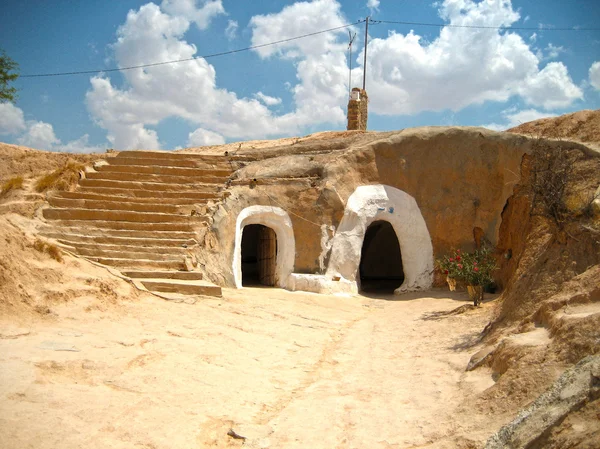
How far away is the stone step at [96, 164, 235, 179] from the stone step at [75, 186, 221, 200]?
84 centimetres

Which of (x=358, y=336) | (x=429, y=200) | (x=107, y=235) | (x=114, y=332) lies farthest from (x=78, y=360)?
(x=429, y=200)

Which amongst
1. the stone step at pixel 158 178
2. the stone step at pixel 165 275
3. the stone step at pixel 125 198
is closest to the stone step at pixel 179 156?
the stone step at pixel 158 178

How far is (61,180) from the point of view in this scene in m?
11.6

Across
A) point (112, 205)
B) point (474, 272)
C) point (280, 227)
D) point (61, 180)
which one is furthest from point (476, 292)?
point (61, 180)

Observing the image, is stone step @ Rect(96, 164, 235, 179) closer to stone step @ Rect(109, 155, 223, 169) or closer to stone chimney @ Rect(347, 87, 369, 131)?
stone step @ Rect(109, 155, 223, 169)

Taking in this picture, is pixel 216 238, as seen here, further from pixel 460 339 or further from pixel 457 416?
pixel 457 416

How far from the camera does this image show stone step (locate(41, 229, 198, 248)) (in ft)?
32.8

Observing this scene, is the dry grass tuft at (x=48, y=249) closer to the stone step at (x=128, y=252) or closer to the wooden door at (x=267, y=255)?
the stone step at (x=128, y=252)

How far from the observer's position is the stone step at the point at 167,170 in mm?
12656

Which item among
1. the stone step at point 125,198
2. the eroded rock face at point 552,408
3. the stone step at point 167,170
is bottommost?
the eroded rock face at point 552,408

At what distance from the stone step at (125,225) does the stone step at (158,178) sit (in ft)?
5.93

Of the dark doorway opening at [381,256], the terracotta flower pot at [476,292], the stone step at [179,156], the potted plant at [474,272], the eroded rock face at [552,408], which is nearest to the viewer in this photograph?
the eroded rock face at [552,408]

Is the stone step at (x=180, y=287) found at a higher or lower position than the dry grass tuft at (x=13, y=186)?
lower

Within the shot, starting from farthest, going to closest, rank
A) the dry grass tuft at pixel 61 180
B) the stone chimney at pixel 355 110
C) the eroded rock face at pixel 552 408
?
1. the stone chimney at pixel 355 110
2. the dry grass tuft at pixel 61 180
3. the eroded rock face at pixel 552 408
